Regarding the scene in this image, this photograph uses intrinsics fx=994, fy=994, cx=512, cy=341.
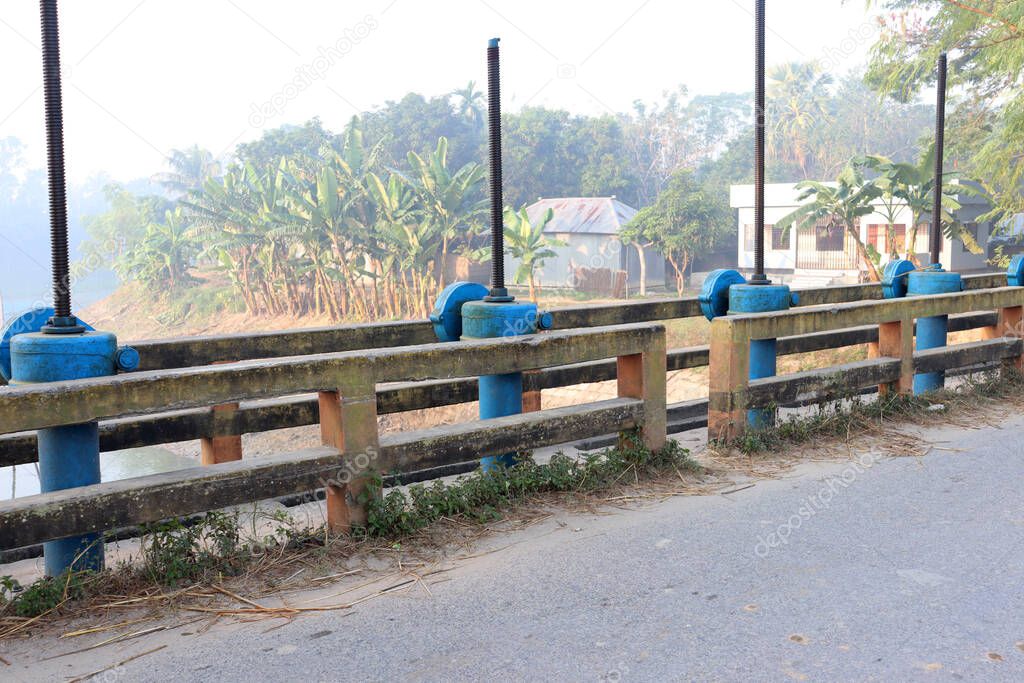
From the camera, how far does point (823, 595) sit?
4.14m

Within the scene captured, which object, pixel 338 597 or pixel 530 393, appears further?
pixel 530 393

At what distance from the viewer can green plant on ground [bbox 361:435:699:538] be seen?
187 inches

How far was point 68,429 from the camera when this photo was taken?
4.28 meters

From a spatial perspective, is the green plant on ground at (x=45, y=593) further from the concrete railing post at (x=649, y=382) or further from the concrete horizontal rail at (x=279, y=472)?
the concrete railing post at (x=649, y=382)

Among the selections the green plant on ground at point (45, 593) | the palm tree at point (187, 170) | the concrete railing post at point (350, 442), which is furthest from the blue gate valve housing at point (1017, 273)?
the palm tree at point (187, 170)

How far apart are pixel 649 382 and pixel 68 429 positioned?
314 centimetres

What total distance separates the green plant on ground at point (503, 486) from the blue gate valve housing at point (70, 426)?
3.98 ft

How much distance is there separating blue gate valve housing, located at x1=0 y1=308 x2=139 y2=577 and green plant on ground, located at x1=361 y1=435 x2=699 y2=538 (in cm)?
121

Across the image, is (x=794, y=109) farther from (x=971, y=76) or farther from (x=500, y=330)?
(x=500, y=330)

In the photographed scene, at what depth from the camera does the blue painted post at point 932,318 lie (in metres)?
8.95

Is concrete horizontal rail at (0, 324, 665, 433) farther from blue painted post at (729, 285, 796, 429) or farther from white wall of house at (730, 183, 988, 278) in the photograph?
white wall of house at (730, 183, 988, 278)

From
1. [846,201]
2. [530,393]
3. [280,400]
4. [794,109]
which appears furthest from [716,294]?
[794,109]

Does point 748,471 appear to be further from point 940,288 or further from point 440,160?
point 440,160

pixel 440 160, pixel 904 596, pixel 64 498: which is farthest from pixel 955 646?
pixel 440 160
